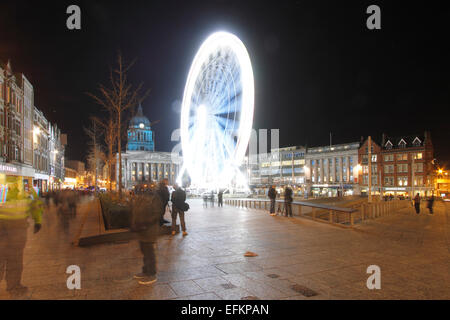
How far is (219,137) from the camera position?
110ft

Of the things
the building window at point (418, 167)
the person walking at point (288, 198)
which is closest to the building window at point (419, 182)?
the building window at point (418, 167)

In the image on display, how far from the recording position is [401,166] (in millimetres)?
90312

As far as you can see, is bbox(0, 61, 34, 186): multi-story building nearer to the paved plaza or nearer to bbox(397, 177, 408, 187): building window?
the paved plaza

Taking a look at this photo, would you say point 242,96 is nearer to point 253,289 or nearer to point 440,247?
point 440,247

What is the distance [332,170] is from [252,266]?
10899 cm

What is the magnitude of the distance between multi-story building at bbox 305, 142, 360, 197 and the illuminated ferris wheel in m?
70.6

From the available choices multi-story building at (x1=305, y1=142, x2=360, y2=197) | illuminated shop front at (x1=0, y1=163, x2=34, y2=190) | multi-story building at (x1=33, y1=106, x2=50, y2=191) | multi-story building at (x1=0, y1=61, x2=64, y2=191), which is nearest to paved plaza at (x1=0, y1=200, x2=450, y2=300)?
illuminated shop front at (x1=0, y1=163, x2=34, y2=190)

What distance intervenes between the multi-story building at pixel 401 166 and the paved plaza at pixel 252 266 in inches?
3127

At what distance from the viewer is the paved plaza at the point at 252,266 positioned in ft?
21.5

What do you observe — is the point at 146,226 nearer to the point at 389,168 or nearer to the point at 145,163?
the point at 389,168

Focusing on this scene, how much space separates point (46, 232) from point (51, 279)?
8.90 meters

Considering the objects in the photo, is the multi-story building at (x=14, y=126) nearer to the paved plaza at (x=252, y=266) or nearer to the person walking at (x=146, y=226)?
the paved plaza at (x=252, y=266)

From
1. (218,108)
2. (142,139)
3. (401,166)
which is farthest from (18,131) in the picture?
(142,139)

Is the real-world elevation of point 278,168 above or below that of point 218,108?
below
